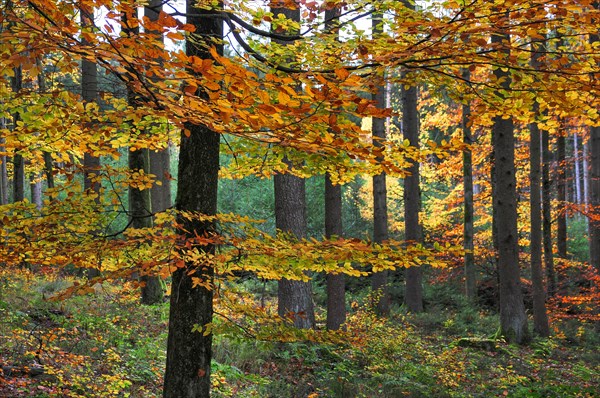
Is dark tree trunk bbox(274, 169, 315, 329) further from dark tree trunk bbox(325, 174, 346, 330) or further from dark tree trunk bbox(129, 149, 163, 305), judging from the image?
dark tree trunk bbox(129, 149, 163, 305)

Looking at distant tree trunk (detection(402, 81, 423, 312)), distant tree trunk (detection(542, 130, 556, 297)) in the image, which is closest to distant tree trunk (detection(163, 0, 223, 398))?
distant tree trunk (detection(402, 81, 423, 312))

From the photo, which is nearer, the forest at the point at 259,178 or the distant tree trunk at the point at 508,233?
the forest at the point at 259,178

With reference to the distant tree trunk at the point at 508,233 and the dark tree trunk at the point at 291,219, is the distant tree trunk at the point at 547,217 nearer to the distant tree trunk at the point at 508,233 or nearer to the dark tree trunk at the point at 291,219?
the distant tree trunk at the point at 508,233

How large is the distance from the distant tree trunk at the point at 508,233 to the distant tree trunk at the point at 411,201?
8.52ft

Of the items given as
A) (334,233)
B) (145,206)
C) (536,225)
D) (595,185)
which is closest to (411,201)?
(536,225)

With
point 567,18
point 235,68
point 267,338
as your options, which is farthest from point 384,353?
point 235,68

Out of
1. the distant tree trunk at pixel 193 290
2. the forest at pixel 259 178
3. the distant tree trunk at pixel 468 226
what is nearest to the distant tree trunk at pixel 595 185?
the forest at pixel 259 178

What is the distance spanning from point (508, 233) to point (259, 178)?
723cm

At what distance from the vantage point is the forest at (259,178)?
9.97ft

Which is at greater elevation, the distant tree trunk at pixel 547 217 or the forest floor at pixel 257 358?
the distant tree trunk at pixel 547 217

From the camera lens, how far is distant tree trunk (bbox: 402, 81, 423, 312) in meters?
15.1

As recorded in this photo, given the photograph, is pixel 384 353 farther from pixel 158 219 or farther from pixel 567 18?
pixel 567 18

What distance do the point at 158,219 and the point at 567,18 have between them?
3734 mm

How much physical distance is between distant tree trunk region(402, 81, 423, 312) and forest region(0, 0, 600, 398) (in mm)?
78
